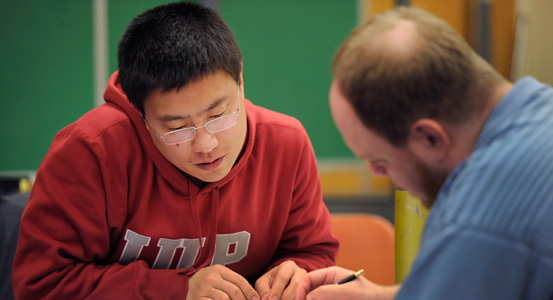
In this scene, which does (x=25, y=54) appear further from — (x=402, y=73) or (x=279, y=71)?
(x=402, y=73)

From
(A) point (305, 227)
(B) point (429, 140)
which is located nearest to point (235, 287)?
(A) point (305, 227)

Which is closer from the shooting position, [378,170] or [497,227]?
[497,227]

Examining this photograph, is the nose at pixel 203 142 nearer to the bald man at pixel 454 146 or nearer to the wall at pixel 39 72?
the bald man at pixel 454 146

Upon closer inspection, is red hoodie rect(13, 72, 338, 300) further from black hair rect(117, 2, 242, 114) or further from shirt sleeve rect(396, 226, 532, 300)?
shirt sleeve rect(396, 226, 532, 300)

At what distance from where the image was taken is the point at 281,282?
1.42 meters

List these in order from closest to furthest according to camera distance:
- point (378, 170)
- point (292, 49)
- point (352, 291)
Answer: point (378, 170), point (352, 291), point (292, 49)

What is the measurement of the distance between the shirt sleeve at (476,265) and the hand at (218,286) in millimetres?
645

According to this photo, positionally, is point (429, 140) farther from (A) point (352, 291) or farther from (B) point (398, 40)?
(A) point (352, 291)

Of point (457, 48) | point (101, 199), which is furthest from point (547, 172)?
point (101, 199)

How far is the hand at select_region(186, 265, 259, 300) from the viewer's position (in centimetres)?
134

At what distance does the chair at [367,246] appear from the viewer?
187cm

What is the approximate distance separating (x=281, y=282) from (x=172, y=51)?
62cm

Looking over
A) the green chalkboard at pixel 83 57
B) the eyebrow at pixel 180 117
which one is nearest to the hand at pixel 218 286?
the eyebrow at pixel 180 117

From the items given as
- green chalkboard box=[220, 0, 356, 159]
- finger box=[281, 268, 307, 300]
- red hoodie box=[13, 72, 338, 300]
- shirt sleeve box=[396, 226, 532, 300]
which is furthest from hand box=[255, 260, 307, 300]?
green chalkboard box=[220, 0, 356, 159]
